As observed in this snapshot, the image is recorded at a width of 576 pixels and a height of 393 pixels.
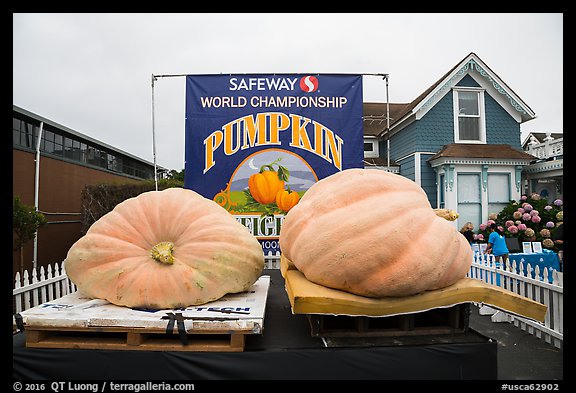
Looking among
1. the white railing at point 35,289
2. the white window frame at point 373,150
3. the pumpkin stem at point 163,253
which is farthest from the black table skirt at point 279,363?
the white window frame at point 373,150

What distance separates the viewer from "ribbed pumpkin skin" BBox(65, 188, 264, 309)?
7.41 feet

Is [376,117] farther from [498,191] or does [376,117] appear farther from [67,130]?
[67,130]

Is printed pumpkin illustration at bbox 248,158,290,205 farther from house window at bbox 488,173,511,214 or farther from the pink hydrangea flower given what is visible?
house window at bbox 488,173,511,214

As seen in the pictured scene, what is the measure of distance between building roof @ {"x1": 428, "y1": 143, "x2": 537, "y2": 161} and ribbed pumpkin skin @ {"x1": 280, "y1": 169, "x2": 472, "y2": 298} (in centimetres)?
717

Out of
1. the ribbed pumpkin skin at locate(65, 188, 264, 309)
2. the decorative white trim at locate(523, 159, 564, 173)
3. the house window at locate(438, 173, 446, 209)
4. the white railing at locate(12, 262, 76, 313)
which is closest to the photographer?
the ribbed pumpkin skin at locate(65, 188, 264, 309)

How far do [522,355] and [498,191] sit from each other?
6.65 metres

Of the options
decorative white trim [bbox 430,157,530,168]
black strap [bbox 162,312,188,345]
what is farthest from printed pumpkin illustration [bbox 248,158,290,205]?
decorative white trim [bbox 430,157,530,168]

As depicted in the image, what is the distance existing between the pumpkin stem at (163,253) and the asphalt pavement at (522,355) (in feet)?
9.17

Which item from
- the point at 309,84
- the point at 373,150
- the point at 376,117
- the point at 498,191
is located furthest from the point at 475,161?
the point at 309,84

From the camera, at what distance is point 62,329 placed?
205 cm

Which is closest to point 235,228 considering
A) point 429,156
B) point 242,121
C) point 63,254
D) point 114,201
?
point 242,121

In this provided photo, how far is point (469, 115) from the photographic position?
31.2ft
